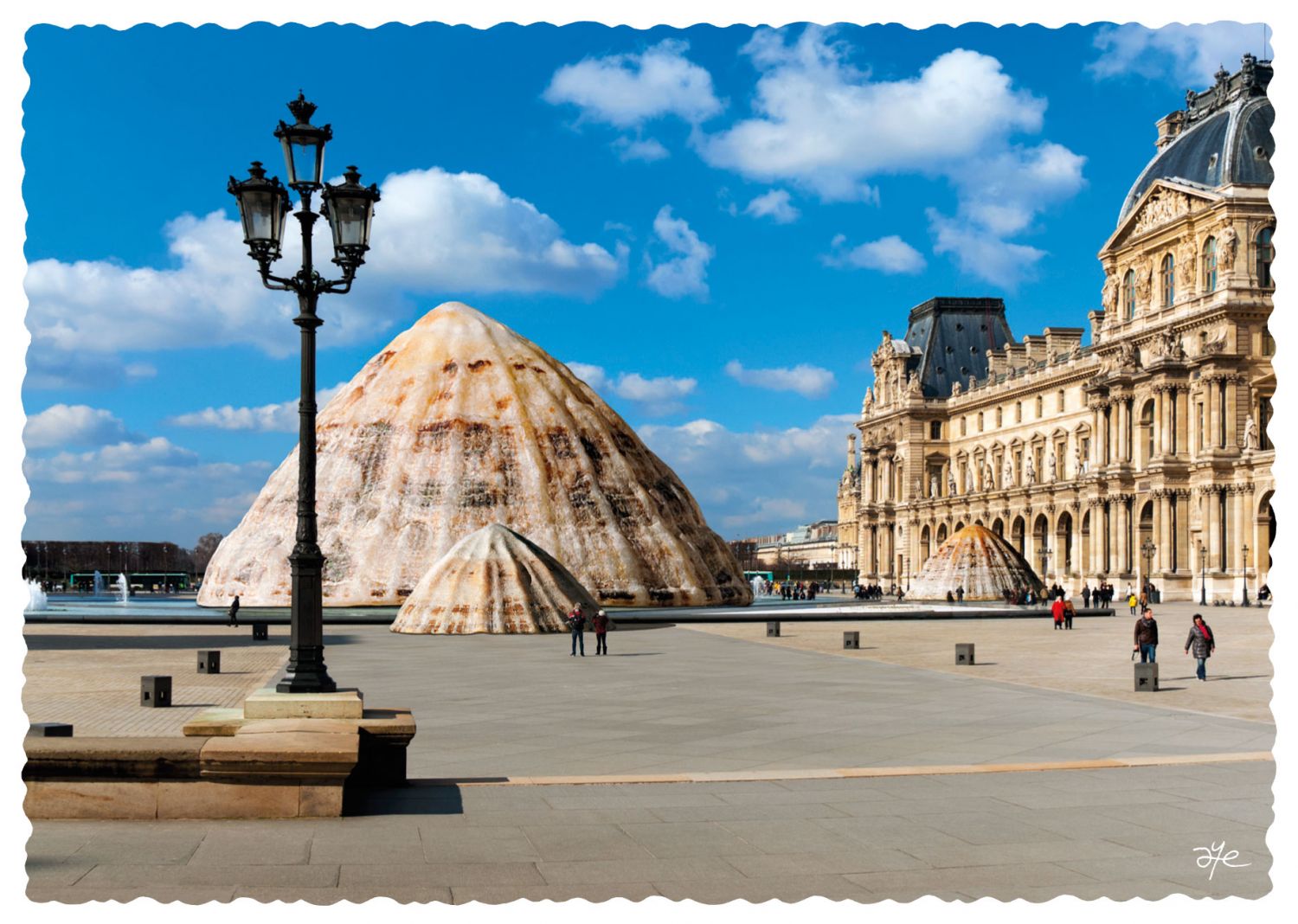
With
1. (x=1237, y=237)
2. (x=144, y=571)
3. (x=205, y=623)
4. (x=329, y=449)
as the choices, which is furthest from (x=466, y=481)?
(x=144, y=571)

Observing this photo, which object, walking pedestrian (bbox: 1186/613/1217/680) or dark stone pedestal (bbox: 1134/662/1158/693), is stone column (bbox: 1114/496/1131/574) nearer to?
walking pedestrian (bbox: 1186/613/1217/680)

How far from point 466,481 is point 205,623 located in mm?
22162

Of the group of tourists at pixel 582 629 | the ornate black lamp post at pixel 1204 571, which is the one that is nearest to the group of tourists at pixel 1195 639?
the group of tourists at pixel 582 629

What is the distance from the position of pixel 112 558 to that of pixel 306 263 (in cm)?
14394

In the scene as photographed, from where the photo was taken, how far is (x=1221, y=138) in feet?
263

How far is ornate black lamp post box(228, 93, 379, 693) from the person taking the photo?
1270cm

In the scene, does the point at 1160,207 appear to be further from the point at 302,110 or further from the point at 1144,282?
the point at 302,110

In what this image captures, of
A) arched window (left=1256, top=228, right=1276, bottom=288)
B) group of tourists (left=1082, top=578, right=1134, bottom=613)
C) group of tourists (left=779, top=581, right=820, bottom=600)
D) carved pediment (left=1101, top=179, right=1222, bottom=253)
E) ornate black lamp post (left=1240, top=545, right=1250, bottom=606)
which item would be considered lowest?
group of tourists (left=779, top=581, right=820, bottom=600)

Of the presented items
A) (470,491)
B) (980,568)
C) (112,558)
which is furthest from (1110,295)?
(112,558)

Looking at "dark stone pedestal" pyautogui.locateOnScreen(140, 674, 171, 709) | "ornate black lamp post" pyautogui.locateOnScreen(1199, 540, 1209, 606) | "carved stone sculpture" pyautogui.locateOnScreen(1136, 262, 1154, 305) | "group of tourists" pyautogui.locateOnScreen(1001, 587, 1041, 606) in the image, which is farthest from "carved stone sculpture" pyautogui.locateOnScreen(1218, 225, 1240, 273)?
"dark stone pedestal" pyautogui.locateOnScreen(140, 674, 171, 709)

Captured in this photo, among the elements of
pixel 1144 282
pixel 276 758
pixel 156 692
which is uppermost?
pixel 1144 282

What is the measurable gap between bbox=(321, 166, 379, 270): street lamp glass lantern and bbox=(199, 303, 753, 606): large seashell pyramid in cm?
5235

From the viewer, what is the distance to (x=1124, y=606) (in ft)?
262

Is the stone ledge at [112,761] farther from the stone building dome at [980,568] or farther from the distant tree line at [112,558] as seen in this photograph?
the distant tree line at [112,558]
